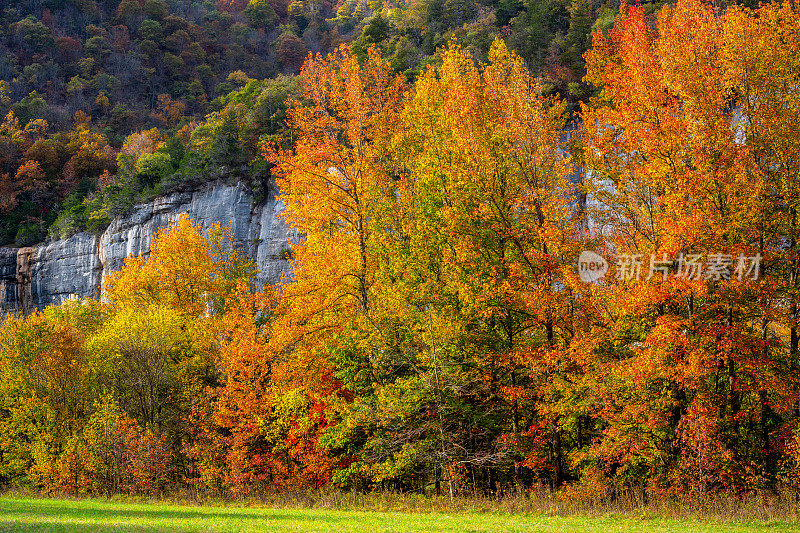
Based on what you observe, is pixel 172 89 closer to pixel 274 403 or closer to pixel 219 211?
pixel 219 211

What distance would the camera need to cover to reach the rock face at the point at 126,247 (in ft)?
156

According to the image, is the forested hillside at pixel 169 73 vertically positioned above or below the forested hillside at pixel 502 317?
above

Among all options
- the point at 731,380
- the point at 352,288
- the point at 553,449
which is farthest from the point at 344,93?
the point at 731,380

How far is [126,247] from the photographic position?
5294cm

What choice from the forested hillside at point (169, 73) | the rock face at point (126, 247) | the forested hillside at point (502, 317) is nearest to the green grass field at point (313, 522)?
the forested hillside at point (502, 317)

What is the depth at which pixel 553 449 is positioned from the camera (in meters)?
18.6

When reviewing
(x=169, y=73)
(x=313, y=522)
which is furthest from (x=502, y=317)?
(x=169, y=73)

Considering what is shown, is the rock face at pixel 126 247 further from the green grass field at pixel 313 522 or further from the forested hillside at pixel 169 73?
the green grass field at pixel 313 522

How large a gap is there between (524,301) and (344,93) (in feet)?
32.0

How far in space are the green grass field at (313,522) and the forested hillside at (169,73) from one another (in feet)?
85.2

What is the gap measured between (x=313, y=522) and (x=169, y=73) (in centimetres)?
8462

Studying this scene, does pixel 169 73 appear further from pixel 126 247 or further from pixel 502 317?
pixel 502 317

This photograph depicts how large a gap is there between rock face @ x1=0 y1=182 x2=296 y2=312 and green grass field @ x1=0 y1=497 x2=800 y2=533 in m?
31.2

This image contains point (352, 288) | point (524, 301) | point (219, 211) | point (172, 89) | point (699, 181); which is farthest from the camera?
point (172, 89)
